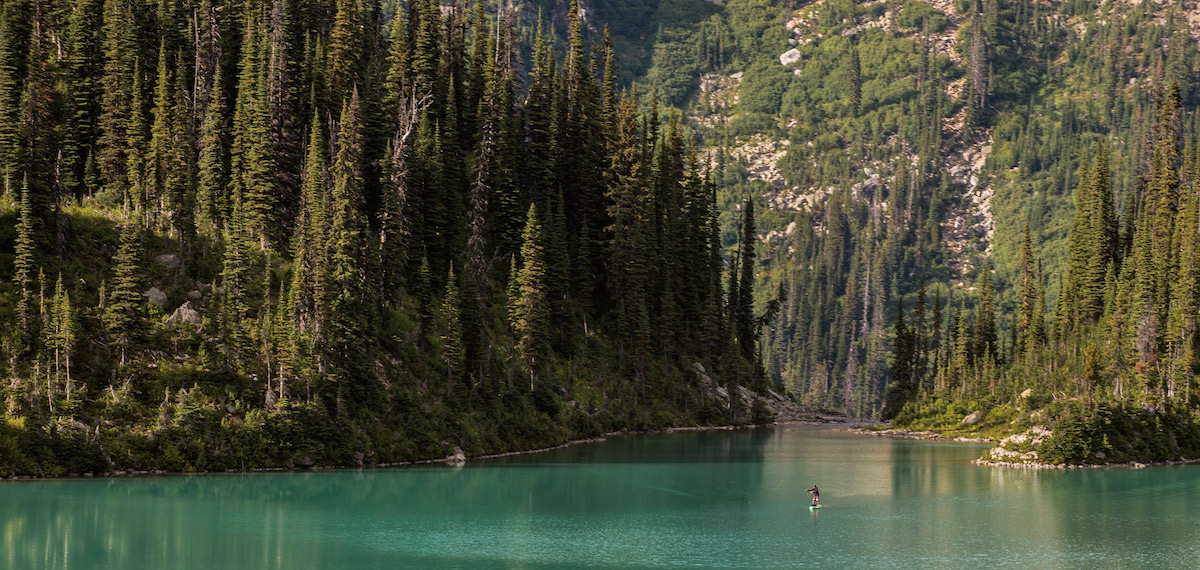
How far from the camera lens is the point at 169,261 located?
107438mm

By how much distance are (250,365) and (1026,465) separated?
2871 inches

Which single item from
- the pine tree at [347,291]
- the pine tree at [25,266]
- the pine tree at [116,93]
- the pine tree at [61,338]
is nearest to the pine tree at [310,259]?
the pine tree at [347,291]

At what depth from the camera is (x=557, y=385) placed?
139500 mm

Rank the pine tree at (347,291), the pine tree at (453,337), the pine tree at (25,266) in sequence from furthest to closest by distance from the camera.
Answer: the pine tree at (453,337) < the pine tree at (347,291) < the pine tree at (25,266)

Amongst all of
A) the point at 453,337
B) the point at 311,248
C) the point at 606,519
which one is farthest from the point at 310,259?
the point at 606,519

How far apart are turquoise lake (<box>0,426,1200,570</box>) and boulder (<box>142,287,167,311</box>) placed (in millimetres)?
18070

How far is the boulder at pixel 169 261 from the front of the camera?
107 meters

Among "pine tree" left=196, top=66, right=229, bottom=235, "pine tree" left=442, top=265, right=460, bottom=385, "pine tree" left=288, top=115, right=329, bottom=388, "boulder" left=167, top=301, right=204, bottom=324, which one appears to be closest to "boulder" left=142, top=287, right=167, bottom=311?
"boulder" left=167, top=301, right=204, bottom=324

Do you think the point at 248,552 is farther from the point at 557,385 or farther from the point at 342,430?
the point at 557,385

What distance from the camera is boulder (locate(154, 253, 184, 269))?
107188 mm

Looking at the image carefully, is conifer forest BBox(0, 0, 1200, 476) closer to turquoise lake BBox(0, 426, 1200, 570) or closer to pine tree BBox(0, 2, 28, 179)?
pine tree BBox(0, 2, 28, 179)

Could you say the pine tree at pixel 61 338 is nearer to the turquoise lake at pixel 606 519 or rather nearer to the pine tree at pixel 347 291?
the turquoise lake at pixel 606 519

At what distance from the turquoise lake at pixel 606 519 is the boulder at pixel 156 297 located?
1807cm

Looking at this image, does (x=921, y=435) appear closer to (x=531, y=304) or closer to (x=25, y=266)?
(x=531, y=304)
